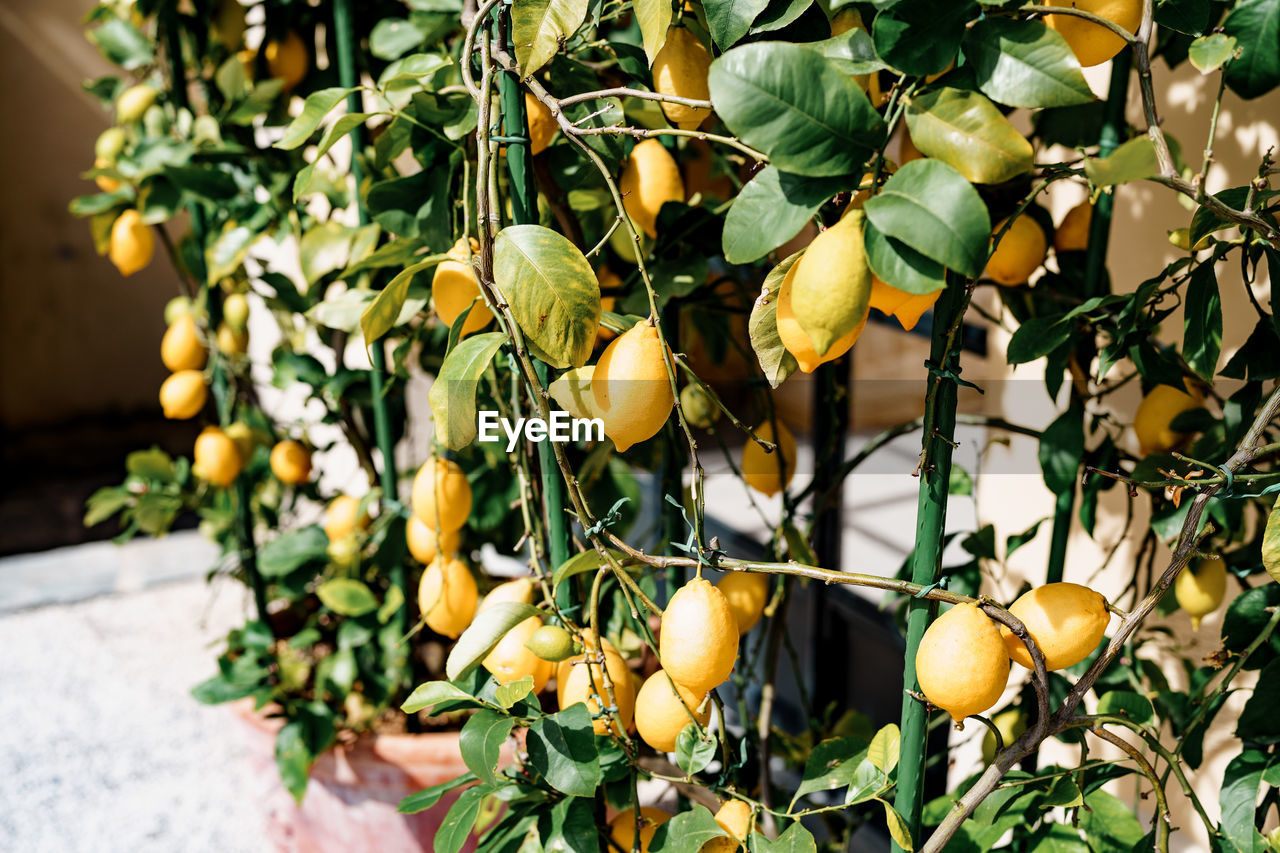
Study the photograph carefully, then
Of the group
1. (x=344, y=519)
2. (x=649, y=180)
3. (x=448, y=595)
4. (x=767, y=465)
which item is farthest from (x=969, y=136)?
(x=344, y=519)

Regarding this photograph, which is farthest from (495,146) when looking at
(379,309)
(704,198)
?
(704,198)

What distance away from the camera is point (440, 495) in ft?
2.37

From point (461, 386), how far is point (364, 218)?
47cm

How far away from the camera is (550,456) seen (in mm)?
568

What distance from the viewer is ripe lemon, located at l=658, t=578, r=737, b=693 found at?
18.2 inches

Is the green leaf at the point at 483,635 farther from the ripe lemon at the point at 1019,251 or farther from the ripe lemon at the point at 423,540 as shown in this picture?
the ripe lemon at the point at 1019,251

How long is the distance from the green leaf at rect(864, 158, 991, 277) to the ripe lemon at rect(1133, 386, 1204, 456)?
14.5 inches

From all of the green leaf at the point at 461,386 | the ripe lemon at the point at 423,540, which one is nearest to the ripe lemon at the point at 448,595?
the ripe lemon at the point at 423,540

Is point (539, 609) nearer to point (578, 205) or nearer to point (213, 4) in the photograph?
point (578, 205)

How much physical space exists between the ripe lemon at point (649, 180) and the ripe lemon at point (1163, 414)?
348mm

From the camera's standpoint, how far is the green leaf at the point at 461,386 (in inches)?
19.1

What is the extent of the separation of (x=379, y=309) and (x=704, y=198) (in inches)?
11.3

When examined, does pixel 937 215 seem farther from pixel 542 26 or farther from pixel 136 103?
pixel 136 103

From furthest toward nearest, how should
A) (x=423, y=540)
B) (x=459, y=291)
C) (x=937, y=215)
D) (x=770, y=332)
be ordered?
(x=423, y=540), (x=459, y=291), (x=770, y=332), (x=937, y=215)
